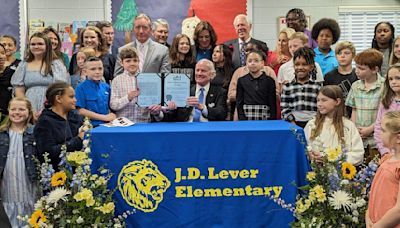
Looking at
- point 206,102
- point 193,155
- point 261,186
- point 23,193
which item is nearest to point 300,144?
point 261,186

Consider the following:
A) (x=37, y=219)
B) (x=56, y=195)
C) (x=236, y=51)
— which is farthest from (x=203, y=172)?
(x=236, y=51)

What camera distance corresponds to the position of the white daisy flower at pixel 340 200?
3.36 m

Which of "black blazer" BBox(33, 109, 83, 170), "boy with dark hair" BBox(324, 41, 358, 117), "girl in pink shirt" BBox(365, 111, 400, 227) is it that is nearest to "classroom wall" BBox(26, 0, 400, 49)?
"boy with dark hair" BBox(324, 41, 358, 117)

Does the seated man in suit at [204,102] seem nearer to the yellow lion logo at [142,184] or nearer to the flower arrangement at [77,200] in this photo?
the yellow lion logo at [142,184]

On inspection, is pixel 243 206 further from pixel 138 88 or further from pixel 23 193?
pixel 23 193

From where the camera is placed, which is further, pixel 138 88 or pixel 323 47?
pixel 323 47

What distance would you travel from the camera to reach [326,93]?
4.09m

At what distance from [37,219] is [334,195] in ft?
5.96

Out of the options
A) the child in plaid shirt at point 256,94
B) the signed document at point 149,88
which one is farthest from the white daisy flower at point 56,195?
the child in plaid shirt at point 256,94

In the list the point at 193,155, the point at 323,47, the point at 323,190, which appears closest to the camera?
the point at 323,190

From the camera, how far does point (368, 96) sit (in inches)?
177

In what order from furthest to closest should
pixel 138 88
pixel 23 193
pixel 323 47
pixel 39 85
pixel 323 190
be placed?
pixel 323 47 → pixel 39 85 → pixel 138 88 → pixel 23 193 → pixel 323 190

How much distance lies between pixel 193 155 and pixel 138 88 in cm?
97

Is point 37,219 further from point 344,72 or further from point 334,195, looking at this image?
point 344,72
